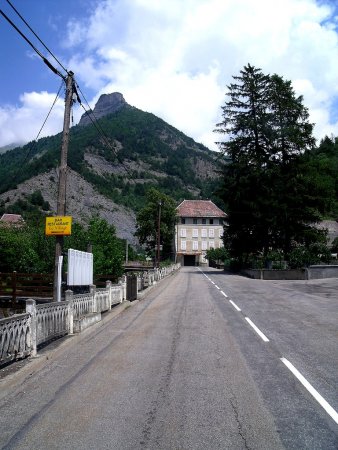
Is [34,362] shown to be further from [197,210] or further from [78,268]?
[197,210]

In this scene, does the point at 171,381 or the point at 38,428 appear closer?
the point at 38,428

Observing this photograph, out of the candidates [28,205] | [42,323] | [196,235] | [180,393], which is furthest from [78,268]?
[28,205]

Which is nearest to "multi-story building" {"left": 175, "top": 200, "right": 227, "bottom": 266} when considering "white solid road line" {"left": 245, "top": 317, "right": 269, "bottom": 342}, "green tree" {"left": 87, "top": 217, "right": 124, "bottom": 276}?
"green tree" {"left": 87, "top": 217, "right": 124, "bottom": 276}

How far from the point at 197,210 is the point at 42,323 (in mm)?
105521

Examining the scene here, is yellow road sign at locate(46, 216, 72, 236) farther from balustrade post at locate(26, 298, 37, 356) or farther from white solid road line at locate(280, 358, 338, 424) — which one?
white solid road line at locate(280, 358, 338, 424)

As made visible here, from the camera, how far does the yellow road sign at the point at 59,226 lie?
14.3m

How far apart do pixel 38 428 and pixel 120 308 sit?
43.9 feet

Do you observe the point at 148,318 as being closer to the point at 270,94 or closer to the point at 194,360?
the point at 194,360

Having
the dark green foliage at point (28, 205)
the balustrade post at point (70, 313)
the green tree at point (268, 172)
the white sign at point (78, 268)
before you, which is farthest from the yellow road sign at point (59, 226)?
the dark green foliage at point (28, 205)

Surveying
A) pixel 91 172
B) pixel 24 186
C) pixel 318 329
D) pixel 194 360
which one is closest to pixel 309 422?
pixel 194 360

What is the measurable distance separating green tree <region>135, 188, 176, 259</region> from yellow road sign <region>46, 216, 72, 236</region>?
3152 inches

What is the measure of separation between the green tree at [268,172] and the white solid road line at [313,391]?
3961 centimetres

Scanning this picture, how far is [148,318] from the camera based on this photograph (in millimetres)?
15727

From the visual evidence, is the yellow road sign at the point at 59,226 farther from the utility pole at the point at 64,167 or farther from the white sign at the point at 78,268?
the white sign at the point at 78,268
